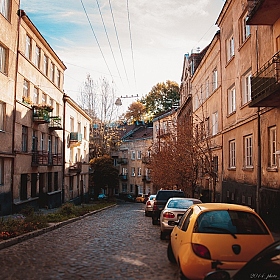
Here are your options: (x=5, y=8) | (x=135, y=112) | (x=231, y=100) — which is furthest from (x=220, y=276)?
(x=135, y=112)

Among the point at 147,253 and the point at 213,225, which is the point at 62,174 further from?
the point at 213,225

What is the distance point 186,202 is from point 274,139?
4238 mm

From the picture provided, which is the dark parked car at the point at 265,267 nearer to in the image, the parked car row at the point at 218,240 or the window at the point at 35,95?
the parked car row at the point at 218,240

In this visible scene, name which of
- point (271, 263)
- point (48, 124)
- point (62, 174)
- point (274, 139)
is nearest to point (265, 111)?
point (274, 139)

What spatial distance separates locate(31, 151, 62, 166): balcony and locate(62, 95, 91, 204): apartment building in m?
3.32

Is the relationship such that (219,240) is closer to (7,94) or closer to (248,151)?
(248,151)

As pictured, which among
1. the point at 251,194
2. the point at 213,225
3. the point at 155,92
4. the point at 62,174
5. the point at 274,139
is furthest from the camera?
the point at 155,92

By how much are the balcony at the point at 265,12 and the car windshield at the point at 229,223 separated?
855cm

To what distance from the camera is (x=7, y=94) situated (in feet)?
73.1

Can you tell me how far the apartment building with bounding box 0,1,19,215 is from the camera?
2161 cm

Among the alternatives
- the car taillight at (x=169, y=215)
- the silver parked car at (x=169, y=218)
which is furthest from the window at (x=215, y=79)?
the car taillight at (x=169, y=215)

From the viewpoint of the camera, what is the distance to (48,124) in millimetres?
31328

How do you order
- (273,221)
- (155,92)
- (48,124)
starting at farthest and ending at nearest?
(155,92)
(48,124)
(273,221)

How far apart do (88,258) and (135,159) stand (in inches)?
2213
